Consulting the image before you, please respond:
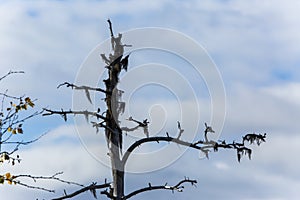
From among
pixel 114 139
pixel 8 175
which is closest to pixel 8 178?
pixel 8 175

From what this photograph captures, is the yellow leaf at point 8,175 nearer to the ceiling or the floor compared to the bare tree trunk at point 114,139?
nearer to the floor

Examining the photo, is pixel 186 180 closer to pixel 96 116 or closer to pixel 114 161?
pixel 114 161

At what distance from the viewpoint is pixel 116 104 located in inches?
521

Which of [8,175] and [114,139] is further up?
[114,139]

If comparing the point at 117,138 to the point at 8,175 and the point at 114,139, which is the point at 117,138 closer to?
the point at 114,139

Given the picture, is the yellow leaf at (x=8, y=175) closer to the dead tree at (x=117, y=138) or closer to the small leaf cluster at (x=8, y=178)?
the small leaf cluster at (x=8, y=178)

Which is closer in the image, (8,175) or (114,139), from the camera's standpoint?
(8,175)

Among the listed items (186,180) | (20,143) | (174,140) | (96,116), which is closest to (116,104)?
(96,116)

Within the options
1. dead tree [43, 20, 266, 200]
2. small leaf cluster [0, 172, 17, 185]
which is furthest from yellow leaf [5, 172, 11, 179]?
dead tree [43, 20, 266, 200]

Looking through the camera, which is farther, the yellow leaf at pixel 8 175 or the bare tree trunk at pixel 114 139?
the bare tree trunk at pixel 114 139

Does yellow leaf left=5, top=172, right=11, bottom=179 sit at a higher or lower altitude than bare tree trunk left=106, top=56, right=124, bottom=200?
lower

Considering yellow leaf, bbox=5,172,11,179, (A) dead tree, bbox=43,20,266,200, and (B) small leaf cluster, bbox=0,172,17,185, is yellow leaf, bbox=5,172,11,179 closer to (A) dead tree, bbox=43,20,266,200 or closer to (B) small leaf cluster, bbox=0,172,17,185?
(B) small leaf cluster, bbox=0,172,17,185

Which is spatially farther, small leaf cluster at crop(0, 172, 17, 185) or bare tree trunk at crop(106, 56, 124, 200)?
bare tree trunk at crop(106, 56, 124, 200)

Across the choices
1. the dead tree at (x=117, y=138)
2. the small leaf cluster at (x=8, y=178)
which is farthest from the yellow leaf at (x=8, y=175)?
the dead tree at (x=117, y=138)
